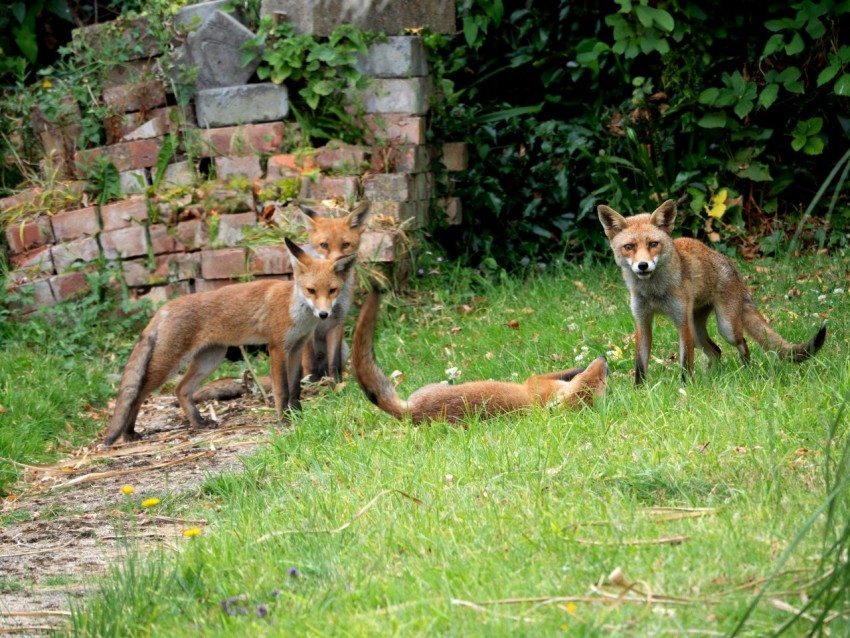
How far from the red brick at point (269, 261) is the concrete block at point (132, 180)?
5.31 ft

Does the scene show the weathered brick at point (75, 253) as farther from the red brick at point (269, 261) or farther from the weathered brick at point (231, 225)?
the red brick at point (269, 261)

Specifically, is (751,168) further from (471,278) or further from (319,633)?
(319,633)

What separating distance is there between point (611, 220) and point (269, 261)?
407cm

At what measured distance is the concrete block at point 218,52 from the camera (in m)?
10.1

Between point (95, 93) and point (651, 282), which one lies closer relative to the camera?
point (651, 282)

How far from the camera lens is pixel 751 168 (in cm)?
1052

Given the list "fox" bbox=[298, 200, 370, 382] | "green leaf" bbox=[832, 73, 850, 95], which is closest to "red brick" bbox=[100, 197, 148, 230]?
"fox" bbox=[298, 200, 370, 382]

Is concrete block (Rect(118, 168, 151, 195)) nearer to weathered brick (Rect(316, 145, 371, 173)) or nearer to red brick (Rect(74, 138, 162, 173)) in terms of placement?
red brick (Rect(74, 138, 162, 173))

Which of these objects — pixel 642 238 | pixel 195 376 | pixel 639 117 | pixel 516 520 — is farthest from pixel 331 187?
pixel 516 520

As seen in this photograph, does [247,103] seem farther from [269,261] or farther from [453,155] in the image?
[453,155]

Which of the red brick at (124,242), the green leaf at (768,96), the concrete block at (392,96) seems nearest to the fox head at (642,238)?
the concrete block at (392,96)

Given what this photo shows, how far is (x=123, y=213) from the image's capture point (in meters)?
10.0

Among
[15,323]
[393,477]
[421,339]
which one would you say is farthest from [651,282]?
[15,323]

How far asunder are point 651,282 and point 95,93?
6.72m
